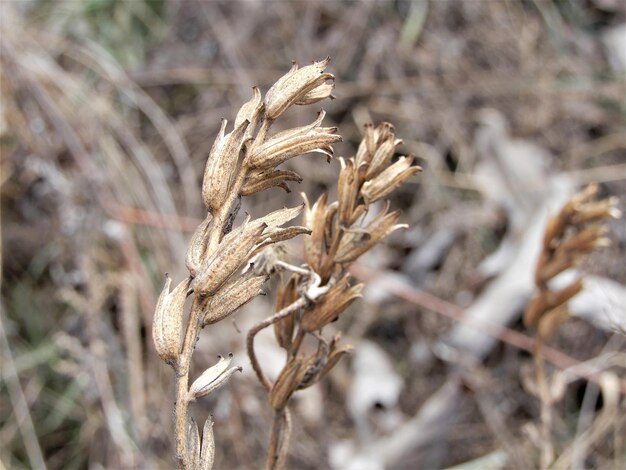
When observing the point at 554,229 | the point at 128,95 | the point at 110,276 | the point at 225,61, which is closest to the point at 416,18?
the point at 225,61

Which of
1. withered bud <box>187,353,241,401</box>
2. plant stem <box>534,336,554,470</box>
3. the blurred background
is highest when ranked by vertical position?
withered bud <box>187,353,241,401</box>

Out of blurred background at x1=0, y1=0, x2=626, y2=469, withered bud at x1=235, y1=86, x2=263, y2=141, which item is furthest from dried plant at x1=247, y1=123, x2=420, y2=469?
blurred background at x1=0, y1=0, x2=626, y2=469

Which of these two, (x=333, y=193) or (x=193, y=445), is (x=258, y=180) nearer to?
(x=193, y=445)

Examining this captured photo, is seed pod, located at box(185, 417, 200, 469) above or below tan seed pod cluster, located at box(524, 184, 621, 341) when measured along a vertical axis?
above

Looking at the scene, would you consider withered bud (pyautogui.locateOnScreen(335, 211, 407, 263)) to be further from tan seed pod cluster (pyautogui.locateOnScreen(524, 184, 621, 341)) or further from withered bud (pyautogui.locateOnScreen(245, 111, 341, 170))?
tan seed pod cluster (pyautogui.locateOnScreen(524, 184, 621, 341))

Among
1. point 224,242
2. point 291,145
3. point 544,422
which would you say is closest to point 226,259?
point 224,242

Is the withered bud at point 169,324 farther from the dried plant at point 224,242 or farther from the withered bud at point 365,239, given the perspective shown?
the withered bud at point 365,239
